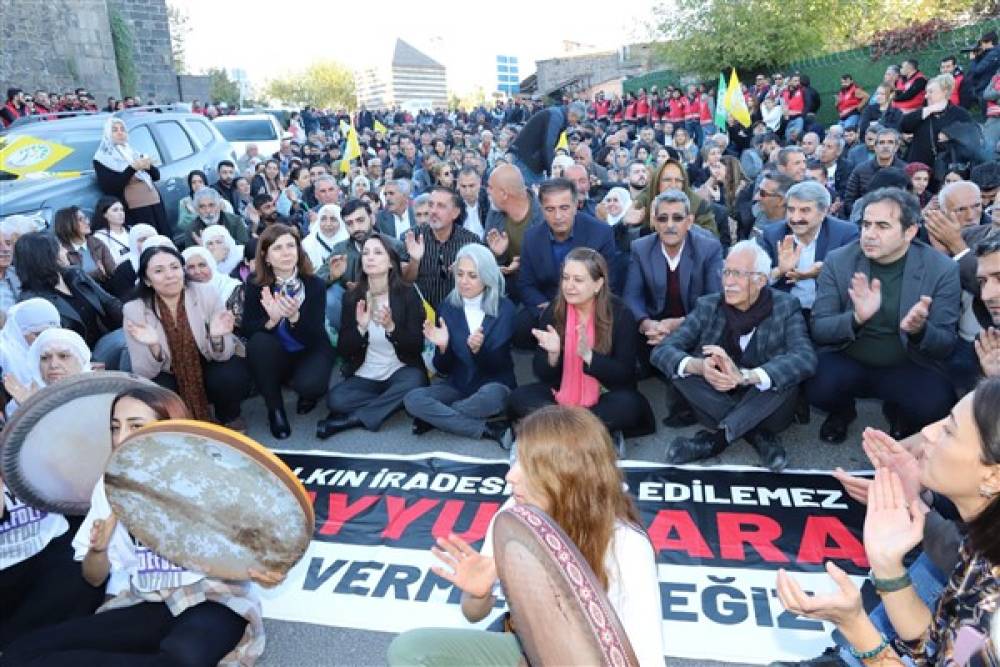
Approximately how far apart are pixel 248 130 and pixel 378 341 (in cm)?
1318

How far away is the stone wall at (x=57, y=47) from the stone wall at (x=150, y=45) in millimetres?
1931

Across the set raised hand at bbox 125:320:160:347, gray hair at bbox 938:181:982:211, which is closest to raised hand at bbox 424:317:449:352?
raised hand at bbox 125:320:160:347

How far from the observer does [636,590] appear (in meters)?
1.89

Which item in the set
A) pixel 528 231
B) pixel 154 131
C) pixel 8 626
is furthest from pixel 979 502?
pixel 154 131

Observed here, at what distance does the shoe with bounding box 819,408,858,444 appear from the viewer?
177 inches

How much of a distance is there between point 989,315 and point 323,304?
4.37 m

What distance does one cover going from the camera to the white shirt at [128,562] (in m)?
2.67

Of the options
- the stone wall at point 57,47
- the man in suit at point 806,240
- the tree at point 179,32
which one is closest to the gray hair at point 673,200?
the man in suit at point 806,240

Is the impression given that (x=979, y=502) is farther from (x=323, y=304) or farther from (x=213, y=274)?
(x=213, y=274)

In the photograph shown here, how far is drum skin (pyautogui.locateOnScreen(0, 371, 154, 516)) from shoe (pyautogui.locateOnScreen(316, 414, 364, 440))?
7.02 ft

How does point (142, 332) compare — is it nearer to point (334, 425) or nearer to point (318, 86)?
point (334, 425)

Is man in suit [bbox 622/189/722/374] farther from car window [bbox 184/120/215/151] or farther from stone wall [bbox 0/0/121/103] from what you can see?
stone wall [bbox 0/0/121/103]

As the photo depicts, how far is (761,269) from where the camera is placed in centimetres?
427

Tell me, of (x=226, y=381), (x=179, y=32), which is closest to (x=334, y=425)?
(x=226, y=381)
